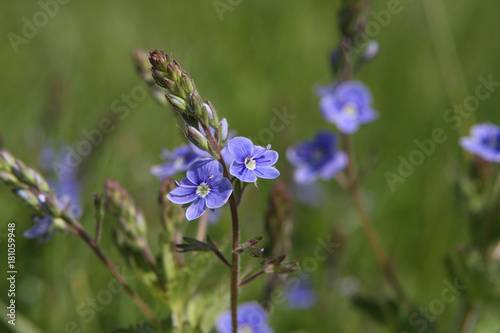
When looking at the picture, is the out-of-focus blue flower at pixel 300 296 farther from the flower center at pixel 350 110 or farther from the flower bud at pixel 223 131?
the flower bud at pixel 223 131

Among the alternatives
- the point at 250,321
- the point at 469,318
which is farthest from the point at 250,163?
the point at 469,318

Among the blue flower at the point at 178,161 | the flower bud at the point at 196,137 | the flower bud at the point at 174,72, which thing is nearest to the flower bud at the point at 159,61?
the flower bud at the point at 174,72

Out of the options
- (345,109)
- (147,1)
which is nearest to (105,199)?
(345,109)

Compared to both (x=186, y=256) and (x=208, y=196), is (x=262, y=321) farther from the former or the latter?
(x=208, y=196)

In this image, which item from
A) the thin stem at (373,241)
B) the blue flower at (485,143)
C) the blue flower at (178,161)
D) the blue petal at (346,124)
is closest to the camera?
the blue flower at (178,161)

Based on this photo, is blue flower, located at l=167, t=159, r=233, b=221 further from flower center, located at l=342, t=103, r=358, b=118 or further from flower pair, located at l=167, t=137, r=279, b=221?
flower center, located at l=342, t=103, r=358, b=118

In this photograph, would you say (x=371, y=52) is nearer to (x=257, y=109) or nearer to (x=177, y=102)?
(x=177, y=102)

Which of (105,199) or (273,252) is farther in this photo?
(273,252)
